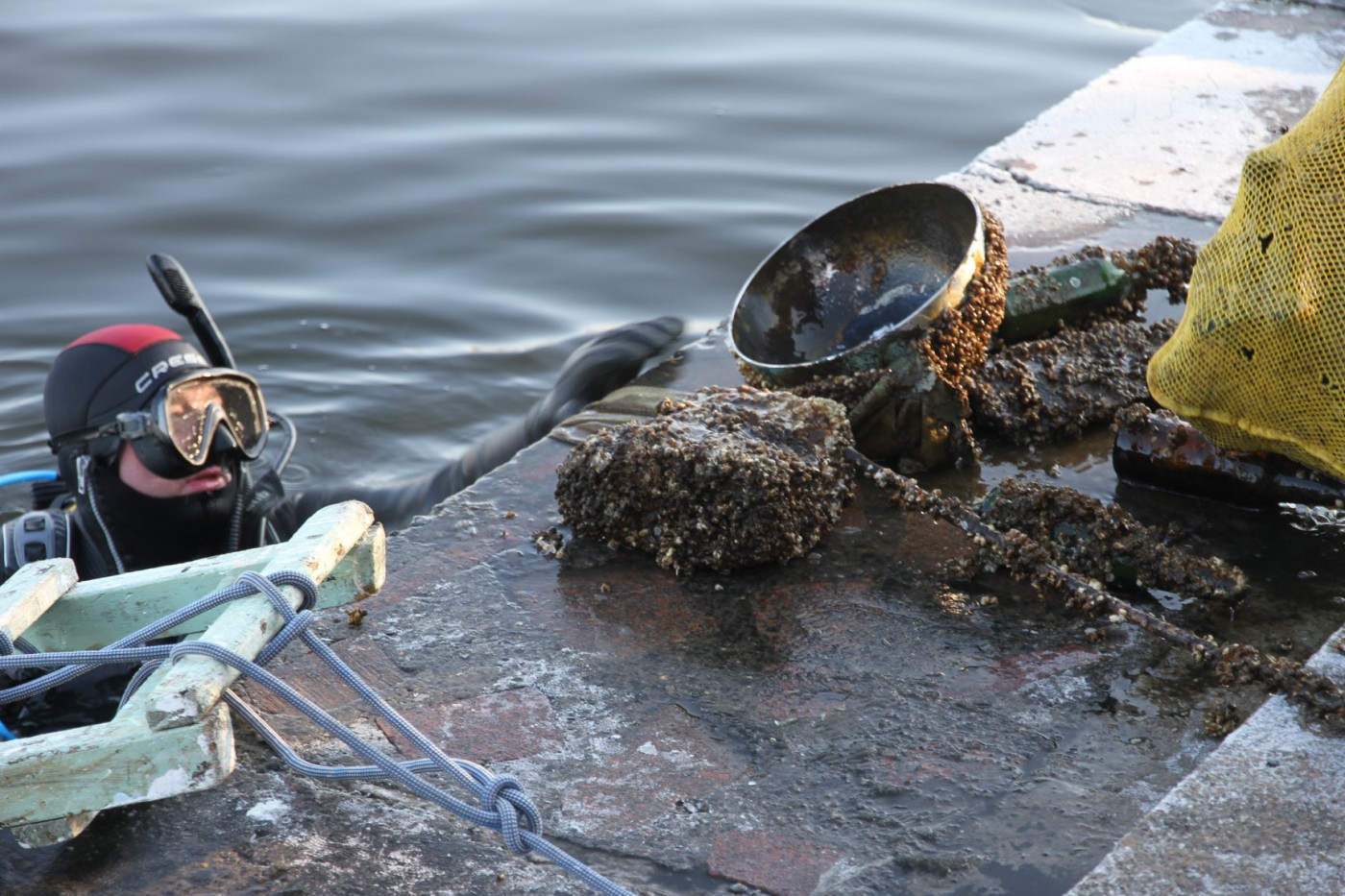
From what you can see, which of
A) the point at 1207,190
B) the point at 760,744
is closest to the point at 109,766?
the point at 760,744

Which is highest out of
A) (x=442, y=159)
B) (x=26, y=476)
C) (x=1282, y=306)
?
(x=1282, y=306)

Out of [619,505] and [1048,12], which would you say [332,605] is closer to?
[619,505]

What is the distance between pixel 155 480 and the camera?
421 cm

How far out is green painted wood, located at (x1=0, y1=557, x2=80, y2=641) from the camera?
241 cm

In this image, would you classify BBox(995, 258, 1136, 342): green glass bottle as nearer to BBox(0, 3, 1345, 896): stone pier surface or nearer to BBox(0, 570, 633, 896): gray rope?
BBox(0, 3, 1345, 896): stone pier surface

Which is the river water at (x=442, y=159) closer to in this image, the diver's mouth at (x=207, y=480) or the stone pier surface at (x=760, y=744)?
the diver's mouth at (x=207, y=480)

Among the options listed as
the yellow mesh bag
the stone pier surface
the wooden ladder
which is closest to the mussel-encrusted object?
the stone pier surface

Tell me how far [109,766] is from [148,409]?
233 cm

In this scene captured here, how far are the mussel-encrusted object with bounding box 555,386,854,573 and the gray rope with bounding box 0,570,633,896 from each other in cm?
109

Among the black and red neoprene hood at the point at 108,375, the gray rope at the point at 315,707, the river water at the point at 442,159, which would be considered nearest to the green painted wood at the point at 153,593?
the gray rope at the point at 315,707

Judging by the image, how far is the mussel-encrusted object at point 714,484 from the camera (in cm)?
322

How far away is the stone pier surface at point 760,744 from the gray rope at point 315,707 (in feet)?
0.67

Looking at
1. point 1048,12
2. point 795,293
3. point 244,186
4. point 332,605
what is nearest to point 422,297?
point 244,186

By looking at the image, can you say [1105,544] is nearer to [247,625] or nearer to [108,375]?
[247,625]
